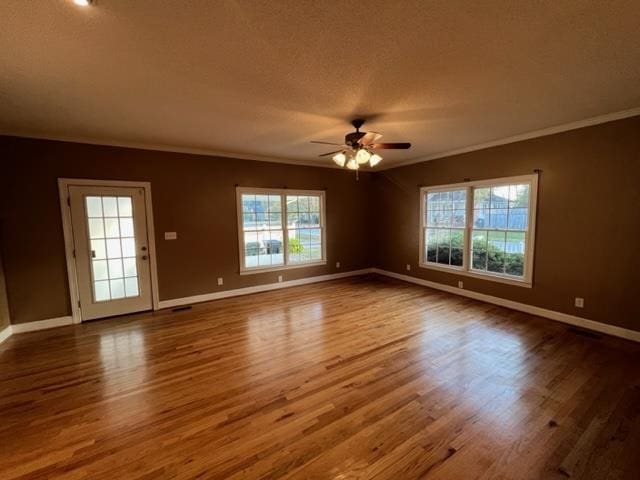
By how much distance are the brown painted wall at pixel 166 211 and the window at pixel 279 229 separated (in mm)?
170

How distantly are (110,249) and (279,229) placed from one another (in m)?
2.77

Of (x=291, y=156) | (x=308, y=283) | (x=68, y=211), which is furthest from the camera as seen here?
(x=308, y=283)

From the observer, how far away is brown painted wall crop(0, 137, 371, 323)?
11.8 ft

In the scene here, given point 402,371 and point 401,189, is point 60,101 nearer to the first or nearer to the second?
point 402,371

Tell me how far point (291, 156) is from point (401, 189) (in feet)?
8.21

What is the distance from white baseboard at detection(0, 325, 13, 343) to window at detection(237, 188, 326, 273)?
10.2ft

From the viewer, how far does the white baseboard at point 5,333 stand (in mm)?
3383

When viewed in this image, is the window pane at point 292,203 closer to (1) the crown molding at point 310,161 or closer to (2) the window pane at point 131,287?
(1) the crown molding at point 310,161

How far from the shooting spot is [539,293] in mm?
3924

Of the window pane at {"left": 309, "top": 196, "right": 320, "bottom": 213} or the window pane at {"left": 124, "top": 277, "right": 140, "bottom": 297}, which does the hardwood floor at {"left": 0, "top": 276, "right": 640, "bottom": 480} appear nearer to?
the window pane at {"left": 124, "top": 277, "right": 140, "bottom": 297}

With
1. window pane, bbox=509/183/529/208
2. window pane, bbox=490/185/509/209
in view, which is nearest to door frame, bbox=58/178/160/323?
window pane, bbox=490/185/509/209

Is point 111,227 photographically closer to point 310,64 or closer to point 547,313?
point 310,64

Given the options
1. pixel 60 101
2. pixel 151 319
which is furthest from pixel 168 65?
pixel 151 319

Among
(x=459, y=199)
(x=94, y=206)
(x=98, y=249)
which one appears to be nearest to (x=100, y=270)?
(x=98, y=249)
